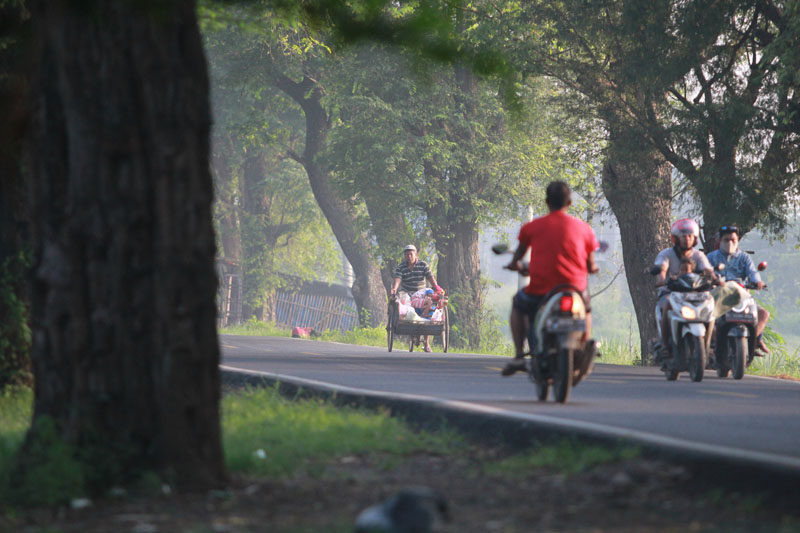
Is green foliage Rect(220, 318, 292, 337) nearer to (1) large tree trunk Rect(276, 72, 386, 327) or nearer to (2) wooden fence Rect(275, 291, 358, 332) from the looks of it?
(1) large tree trunk Rect(276, 72, 386, 327)

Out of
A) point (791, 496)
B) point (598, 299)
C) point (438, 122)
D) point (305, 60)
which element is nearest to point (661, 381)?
point (791, 496)

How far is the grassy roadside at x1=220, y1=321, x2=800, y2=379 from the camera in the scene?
2058 cm

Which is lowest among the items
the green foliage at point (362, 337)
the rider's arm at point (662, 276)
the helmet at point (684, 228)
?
the green foliage at point (362, 337)

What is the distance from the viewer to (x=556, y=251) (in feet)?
33.3

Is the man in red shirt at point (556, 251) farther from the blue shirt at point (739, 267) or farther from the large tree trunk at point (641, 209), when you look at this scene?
the large tree trunk at point (641, 209)

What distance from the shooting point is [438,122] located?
31.6 m

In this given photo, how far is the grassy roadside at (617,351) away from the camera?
20578mm

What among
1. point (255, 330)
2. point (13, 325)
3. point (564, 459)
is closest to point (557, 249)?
point (564, 459)

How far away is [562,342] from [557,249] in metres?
0.78

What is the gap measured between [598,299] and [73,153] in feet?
302

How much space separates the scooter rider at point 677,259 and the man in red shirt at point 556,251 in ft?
12.8

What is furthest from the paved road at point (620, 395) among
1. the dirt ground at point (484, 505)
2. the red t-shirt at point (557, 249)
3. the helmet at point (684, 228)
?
the helmet at point (684, 228)

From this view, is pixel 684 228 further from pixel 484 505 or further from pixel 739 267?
pixel 484 505

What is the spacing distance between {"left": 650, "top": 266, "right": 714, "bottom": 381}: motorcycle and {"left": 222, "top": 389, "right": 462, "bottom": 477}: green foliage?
213 inches
